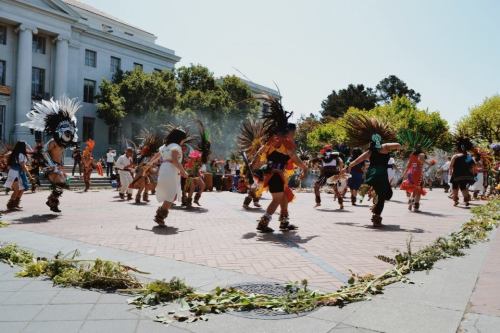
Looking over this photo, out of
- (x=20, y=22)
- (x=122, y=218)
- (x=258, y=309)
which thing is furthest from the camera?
(x=20, y=22)

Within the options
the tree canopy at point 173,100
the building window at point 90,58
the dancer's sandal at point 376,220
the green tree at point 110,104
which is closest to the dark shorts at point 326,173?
the dancer's sandal at point 376,220

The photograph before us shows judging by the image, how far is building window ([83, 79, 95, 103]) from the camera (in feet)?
135

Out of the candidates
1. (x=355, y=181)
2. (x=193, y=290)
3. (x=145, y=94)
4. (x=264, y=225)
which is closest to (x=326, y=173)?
(x=355, y=181)

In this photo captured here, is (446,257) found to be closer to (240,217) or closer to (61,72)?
(240,217)

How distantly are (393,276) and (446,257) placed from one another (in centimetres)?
139

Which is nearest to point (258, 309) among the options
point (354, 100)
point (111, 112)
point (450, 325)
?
point (450, 325)

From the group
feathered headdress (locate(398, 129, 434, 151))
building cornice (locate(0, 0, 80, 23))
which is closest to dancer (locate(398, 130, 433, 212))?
feathered headdress (locate(398, 129, 434, 151))

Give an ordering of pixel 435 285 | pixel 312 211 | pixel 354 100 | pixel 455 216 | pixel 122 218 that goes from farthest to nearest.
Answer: pixel 354 100
pixel 312 211
pixel 455 216
pixel 122 218
pixel 435 285

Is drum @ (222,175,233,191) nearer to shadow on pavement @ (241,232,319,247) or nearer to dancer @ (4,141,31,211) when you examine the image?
dancer @ (4,141,31,211)

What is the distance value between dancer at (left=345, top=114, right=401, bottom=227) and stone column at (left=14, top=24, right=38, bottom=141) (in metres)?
32.0

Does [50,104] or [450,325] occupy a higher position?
[50,104]

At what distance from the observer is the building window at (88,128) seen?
40875 mm

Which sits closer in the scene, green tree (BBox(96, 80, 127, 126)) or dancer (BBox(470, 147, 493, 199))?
dancer (BBox(470, 147, 493, 199))

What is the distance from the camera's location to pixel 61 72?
124ft
